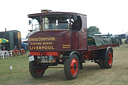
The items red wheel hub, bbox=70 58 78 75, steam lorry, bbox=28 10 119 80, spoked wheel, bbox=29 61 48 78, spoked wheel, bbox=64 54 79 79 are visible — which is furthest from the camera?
spoked wheel, bbox=29 61 48 78

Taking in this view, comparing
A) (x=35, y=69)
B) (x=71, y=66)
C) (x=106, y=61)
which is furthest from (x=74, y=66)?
(x=106, y=61)

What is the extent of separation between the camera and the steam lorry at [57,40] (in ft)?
26.0

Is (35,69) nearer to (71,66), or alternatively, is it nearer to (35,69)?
(35,69)

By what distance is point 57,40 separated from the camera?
310 inches

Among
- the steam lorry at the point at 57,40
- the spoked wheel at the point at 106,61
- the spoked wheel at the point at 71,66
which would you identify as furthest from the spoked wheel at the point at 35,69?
the spoked wheel at the point at 106,61

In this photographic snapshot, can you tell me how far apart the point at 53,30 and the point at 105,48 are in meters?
4.06

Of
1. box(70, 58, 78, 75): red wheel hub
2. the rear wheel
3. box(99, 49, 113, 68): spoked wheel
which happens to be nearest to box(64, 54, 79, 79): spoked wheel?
box(70, 58, 78, 75): red wheel hub

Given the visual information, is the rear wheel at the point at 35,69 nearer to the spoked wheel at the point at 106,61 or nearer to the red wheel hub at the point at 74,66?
the red wheel hub at the point at 74,66

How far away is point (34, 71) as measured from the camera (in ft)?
28.9

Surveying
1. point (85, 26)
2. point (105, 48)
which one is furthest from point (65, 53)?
point (105, 48)

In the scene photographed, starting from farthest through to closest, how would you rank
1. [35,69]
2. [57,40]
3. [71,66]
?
[35,69]
[71,66]
[57,40]

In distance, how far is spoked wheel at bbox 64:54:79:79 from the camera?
25.6 ft

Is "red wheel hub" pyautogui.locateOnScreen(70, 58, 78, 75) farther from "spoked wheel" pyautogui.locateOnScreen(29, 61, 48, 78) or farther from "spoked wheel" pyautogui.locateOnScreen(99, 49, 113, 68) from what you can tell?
"spoked wheel" pyautogui.locateOnScreen(99, 49, 113, 68)

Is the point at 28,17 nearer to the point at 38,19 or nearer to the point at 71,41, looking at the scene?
the point at 38,19
